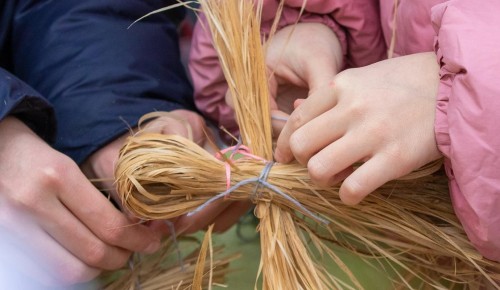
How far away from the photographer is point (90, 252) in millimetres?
877

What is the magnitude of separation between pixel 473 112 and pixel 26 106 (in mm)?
567

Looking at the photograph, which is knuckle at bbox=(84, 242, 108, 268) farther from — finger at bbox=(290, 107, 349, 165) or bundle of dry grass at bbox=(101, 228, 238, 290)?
finger at bbox=(290, 107, 349, 165)

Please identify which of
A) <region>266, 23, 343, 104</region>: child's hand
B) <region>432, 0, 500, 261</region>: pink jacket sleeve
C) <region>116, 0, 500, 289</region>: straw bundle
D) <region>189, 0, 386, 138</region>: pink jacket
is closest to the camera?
<region>432, 0, 500, 261</region>: pink jacket sleeve

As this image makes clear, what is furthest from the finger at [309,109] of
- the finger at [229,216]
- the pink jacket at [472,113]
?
the finger at [229,216]

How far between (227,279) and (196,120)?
250 millimetres

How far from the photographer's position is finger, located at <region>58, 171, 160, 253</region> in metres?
0.86

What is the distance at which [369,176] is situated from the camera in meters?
0.69

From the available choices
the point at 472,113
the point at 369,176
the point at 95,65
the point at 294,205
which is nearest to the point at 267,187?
the point at 294,205

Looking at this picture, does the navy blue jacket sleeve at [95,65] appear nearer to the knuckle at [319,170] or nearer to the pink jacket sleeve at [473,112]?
the knuckle at [319,170]

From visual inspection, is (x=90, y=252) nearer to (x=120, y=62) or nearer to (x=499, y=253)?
(x=120, y=62)

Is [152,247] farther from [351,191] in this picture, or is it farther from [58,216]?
[351,191]

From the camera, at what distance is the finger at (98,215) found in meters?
0.86

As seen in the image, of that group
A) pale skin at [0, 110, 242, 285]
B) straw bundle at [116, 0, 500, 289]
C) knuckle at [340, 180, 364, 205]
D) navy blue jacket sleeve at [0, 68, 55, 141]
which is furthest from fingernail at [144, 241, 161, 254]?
knuckle at [340, 180, 364, 205]

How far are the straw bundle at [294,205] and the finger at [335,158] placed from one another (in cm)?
7
